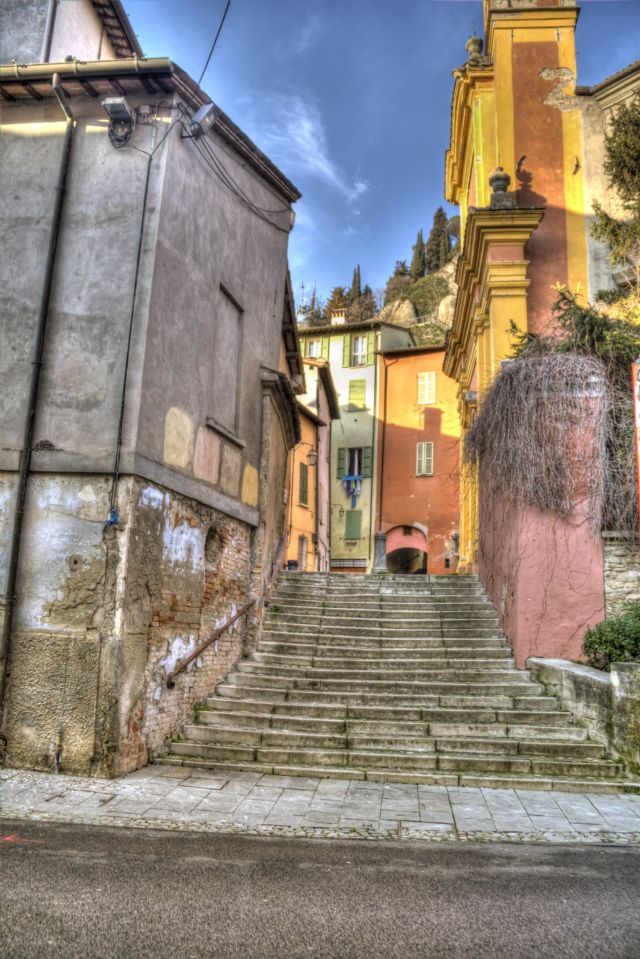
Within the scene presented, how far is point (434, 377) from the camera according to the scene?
2967 cm

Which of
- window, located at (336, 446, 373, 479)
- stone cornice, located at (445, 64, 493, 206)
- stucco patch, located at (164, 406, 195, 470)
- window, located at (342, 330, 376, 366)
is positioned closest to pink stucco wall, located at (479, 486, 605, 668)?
stucco patch, located at (164, 406, 195, 470)

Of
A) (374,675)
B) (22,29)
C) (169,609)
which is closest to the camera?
(169,609)

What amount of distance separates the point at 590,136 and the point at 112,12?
33.9 feet

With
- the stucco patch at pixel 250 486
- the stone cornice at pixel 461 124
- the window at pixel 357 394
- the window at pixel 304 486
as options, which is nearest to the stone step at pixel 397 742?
the stucco patch at pixel 250 486

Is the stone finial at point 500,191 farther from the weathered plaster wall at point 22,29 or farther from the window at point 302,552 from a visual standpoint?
the window at point 302,552

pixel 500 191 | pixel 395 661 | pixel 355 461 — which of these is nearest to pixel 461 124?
pixel 500 191

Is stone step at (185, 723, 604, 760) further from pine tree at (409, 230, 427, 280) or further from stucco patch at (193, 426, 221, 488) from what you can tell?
pine tree at (409, 230, 427, 280)

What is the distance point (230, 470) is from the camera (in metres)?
9.53

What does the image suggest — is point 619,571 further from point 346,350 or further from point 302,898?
point 346,350

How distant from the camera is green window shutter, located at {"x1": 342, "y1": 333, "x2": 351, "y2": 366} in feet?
103

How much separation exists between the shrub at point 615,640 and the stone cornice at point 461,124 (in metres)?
13.4

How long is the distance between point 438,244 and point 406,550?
43.9m

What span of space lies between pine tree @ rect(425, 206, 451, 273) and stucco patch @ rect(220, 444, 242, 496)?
55.6 m

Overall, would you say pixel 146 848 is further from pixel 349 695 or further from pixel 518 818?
pixel 349 695
